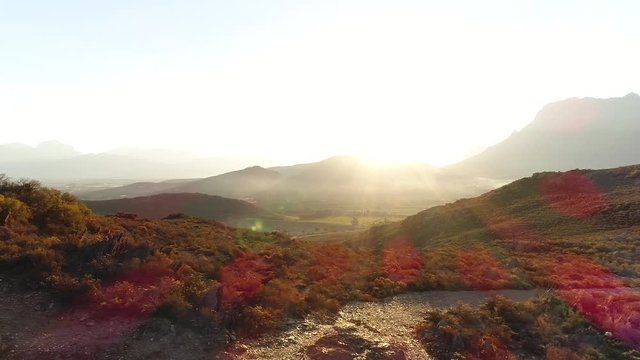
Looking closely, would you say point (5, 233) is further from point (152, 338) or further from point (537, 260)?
point (537, 260)

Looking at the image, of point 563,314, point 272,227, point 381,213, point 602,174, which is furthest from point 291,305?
point 381,213

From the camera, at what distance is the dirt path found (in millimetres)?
15391

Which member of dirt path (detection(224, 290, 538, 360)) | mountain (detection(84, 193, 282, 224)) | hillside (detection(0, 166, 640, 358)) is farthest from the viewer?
mountain (detection(84, 193, 282, 224))

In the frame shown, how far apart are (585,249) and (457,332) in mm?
29732

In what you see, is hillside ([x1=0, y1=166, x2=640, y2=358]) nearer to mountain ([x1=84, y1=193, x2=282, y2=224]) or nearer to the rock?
the rock

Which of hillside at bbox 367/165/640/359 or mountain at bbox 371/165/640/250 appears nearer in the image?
hillside at bbox 367/165/640/359

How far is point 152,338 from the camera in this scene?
1467cm

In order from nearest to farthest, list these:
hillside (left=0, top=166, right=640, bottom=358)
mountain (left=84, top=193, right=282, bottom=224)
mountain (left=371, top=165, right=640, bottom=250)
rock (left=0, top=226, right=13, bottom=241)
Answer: hillside (left=0, top=166, right=640, bottom=358) < rock (left=0, top=226, right=13, bottom=241) < mountain (left=371, top=165, right=640, bottom=250) < mountain (left=84, top=193, right=282, bottom=224)

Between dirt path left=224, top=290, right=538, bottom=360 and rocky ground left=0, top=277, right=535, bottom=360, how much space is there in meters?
0.04

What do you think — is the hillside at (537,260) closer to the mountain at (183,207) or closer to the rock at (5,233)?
the rock at (5,233)

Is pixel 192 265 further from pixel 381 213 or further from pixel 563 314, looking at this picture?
pixel 381 213

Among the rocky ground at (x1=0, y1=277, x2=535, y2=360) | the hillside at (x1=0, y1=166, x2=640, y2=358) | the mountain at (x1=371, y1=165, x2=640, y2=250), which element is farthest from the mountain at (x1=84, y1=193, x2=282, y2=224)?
the rocky ground at (x1=0, y1=277, x2=535, y2=360)

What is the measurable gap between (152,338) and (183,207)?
105 meters

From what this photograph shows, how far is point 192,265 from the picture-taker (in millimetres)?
23000
